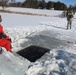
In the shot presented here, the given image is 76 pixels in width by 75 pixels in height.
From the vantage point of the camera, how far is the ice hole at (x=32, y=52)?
242 inches

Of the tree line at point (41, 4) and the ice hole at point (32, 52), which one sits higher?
the tree line at point (41, 4)

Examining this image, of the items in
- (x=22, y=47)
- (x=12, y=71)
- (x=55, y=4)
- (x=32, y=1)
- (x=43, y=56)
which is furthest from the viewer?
(x=32, y=1)

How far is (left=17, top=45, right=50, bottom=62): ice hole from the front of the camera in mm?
6141

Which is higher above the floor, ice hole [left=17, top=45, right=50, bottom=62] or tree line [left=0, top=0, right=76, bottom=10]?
tree line [left=0, top=0, right=76, bottom=10]

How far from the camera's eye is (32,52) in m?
6.72

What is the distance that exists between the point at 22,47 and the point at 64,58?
6.42 ft

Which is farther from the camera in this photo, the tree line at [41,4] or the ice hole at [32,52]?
the tree line at [41,4]

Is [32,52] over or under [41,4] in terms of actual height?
under

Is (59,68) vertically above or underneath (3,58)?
underneath

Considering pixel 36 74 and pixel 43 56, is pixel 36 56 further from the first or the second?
pixel 36 74

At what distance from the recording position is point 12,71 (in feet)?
14.4

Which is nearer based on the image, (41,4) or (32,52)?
(32,52)

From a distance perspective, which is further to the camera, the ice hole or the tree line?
the tree line

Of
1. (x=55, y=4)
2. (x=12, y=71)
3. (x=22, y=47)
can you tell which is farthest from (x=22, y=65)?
(x=55, y=4)
